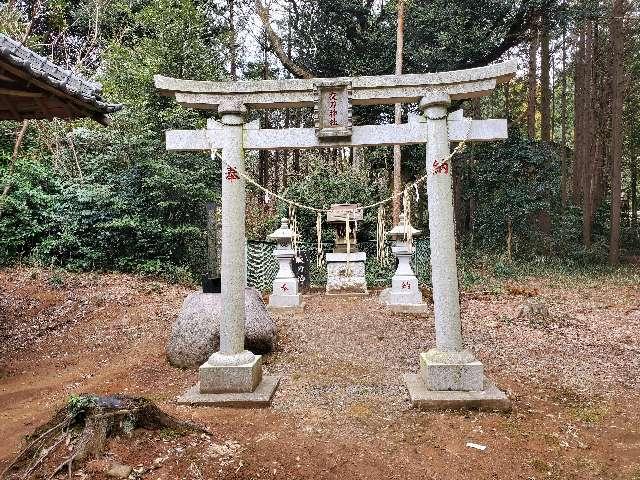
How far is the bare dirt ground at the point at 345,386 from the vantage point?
3.68 metres

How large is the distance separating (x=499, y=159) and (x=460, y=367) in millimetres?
13464

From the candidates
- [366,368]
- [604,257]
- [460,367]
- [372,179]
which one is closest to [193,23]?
[372,179]

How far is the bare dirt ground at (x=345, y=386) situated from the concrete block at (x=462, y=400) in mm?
132

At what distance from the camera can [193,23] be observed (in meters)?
12.7

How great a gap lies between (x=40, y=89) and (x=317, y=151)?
1509 cm

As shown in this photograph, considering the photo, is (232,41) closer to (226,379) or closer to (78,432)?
(226,379)

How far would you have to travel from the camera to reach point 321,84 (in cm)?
531

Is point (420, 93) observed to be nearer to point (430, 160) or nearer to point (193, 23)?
point (430, 160)

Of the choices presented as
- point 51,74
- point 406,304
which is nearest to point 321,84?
point 51,74

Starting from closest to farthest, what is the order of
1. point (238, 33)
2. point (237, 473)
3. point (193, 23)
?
1. point (237, 473)
2. point (193, 23)
3. point (238, 33)

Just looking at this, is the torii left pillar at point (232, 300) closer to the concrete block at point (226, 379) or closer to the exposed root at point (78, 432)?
the concrete block at point (226, 379)

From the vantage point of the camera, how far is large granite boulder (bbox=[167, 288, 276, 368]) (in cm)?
633

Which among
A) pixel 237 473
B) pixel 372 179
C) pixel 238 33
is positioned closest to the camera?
pixel 237 473

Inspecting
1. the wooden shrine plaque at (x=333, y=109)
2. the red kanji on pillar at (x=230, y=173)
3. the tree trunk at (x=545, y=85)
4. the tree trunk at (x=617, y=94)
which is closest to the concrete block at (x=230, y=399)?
the red kanji on pillar at (x=230, y=173)
